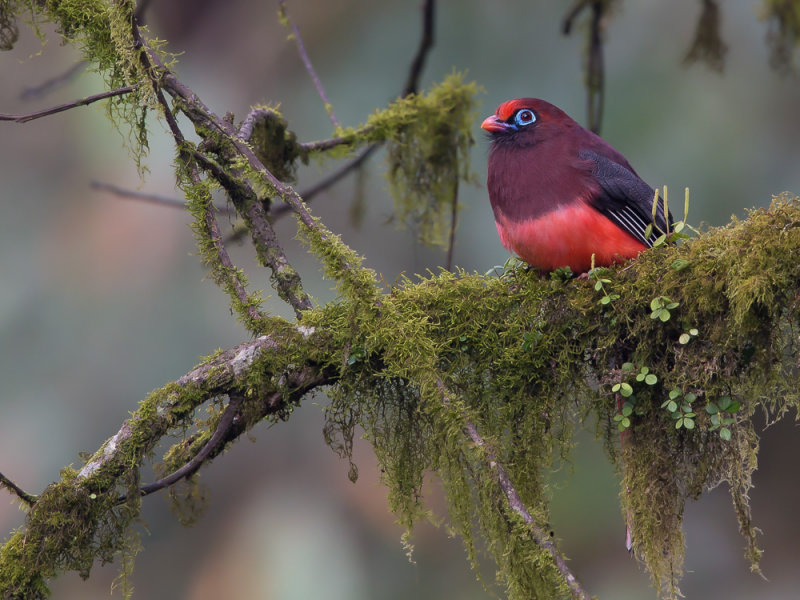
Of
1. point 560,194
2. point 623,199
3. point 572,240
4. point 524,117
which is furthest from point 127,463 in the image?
point 524,117

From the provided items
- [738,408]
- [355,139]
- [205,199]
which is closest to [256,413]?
[205,199]

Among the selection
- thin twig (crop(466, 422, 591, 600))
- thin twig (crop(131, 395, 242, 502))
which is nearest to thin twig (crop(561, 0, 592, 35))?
thin twig (crop(131, 395, 242, 502))

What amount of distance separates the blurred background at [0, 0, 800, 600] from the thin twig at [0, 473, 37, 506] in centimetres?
255

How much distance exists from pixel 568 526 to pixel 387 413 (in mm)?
2987

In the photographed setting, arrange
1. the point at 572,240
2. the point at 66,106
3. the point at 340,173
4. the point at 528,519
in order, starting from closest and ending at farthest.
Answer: the point at 528,519 → the point at 66,106 → the point at 572,240 → the point at 340,173

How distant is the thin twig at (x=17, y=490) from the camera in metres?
1.99

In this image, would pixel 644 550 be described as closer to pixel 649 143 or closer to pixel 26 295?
pixel 649 143

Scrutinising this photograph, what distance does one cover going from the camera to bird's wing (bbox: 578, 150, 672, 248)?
2.54 meters

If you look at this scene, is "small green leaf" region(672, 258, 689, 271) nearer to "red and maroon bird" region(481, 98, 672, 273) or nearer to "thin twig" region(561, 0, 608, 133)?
"red and maroon bird" region(481, 98, 672, 273)

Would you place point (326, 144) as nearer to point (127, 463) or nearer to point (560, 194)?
point (560, 194)

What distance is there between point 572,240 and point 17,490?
1.50 meters

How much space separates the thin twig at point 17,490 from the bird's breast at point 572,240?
139 centimetres

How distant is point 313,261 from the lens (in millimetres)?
5402

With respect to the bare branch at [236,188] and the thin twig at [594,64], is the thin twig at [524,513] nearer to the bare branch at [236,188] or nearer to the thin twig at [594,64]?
the bare branch at [236,188]
